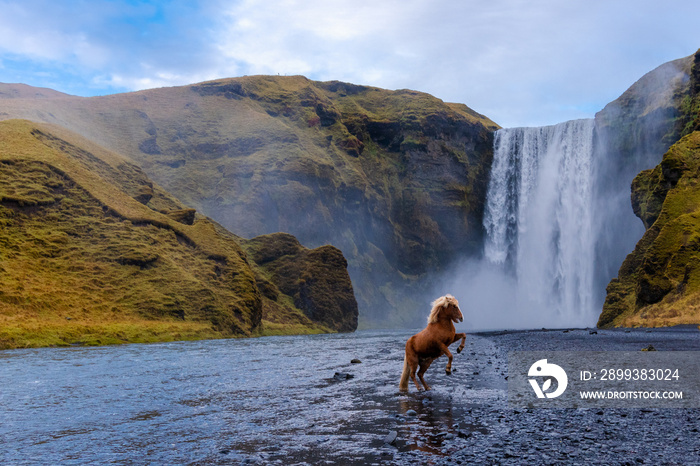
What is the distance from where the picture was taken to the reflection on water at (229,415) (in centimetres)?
940

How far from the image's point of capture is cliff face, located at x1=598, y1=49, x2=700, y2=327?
55.4 metres

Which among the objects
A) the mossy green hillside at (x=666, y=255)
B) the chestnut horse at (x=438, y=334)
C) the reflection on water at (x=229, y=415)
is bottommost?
the reflection on water at (x=229, y=415)

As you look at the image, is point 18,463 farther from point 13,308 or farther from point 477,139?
point 477,139

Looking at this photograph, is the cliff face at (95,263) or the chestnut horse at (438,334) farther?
the cliff face at (95,263)

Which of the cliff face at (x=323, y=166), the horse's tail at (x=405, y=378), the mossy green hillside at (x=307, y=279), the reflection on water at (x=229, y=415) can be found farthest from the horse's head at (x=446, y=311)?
the cliff face at (x=323, y=166)

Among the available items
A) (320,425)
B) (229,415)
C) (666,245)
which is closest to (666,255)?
(666,245)

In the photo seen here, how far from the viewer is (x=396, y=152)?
168125 millimetres

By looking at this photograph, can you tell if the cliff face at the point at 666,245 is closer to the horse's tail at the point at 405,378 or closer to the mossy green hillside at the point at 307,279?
the horse's tail at the point at 405,378

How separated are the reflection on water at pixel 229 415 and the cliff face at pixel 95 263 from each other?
2880 cm

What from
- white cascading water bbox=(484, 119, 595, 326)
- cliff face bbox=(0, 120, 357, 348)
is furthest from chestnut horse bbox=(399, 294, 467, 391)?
white cascading water bbox=(484, 119, 595, 326)

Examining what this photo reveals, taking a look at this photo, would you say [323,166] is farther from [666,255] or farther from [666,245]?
[666,255]

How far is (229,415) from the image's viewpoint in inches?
521

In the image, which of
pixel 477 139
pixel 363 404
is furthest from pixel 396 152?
pixel 363 404

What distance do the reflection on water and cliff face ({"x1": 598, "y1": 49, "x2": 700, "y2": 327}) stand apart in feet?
140
